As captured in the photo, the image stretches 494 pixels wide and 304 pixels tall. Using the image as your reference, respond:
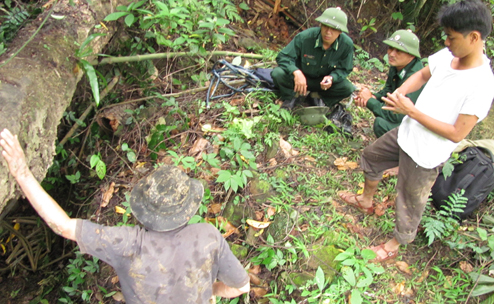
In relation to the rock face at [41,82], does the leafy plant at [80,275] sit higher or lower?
lower

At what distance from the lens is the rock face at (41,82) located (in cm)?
213

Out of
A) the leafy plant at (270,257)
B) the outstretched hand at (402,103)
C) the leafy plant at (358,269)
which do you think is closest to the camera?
the outstretched hand at (402,103)

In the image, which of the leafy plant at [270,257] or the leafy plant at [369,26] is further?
the leafy plant at [369,26]

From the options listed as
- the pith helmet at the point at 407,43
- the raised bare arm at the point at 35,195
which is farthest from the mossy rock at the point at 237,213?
the pith helmet at the point at 407,43

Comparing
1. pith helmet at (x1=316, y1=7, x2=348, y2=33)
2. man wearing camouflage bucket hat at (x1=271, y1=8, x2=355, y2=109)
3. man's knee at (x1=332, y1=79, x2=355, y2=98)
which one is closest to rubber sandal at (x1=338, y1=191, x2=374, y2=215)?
man wearing camouflage bucket hat at (x1=271, y1=8, x2=355, y2=109)

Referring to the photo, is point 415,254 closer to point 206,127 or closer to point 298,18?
point 206,127

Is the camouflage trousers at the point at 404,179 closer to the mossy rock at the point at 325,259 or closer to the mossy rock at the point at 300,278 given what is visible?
the mossy rock at the point at 325,259

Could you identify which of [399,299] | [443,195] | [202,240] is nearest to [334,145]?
[443,195]

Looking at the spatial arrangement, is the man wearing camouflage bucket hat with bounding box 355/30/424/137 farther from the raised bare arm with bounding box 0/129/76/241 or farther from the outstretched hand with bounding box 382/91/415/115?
the raised bare arm with bounding box 0/129/76/241

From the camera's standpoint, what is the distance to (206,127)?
391 cm

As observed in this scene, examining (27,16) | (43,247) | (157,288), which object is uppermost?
(27,16)

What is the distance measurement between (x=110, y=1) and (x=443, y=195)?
3.72 metres

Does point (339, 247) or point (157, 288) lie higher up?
point (157, 288)

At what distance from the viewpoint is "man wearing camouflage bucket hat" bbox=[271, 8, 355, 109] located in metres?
3.93
